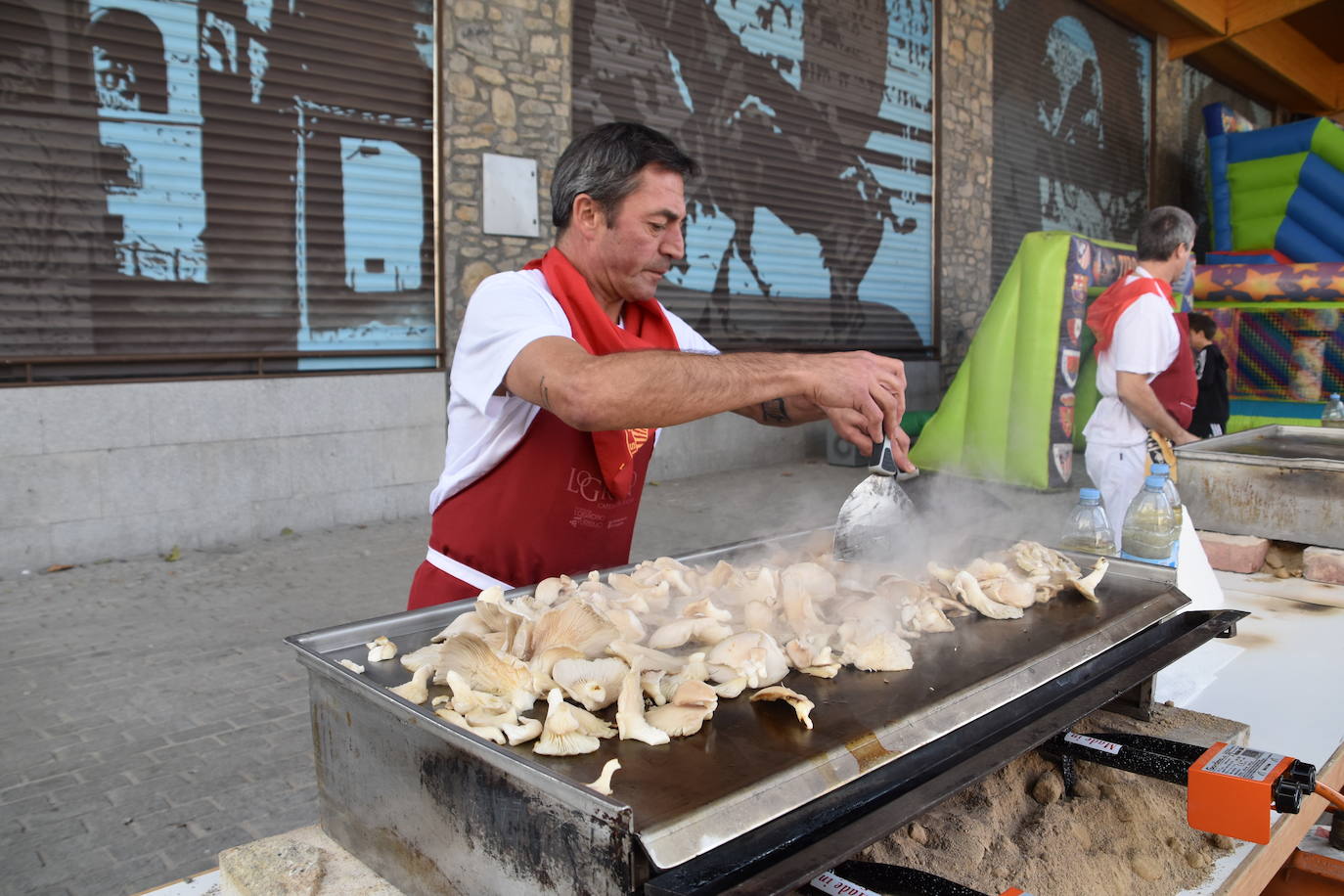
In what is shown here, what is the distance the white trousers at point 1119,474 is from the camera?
447 centimetres

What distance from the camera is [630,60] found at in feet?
27.1

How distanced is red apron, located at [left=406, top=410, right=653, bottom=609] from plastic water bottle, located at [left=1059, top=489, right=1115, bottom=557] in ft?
4.33

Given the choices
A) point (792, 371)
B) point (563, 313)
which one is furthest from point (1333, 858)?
point (563, 313)

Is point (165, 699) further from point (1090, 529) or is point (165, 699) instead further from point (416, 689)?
point (1090, 529)

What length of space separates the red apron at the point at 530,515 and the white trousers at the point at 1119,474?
313 centimetres

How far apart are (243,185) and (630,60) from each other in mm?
3568

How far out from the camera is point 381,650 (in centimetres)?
152

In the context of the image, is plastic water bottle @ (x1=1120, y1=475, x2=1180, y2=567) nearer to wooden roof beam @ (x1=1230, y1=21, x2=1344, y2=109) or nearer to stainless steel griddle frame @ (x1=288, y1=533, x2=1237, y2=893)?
stainless steel griddle frame @ (x1=288, y1=533, x2=1237, y2=893)

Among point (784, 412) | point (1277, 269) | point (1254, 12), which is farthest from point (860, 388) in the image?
point (1254, 12)

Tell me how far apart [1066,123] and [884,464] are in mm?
13234

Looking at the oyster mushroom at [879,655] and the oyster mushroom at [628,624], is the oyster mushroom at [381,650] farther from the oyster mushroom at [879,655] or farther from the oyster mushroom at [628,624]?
the oyster mushroom at [879,655]

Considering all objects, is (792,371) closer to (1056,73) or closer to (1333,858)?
(1333,858)

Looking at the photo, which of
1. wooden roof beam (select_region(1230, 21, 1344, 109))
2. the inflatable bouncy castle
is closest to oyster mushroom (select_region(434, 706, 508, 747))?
the inflatable bouncy castle

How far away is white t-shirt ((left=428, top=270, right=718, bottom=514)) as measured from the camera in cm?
195
